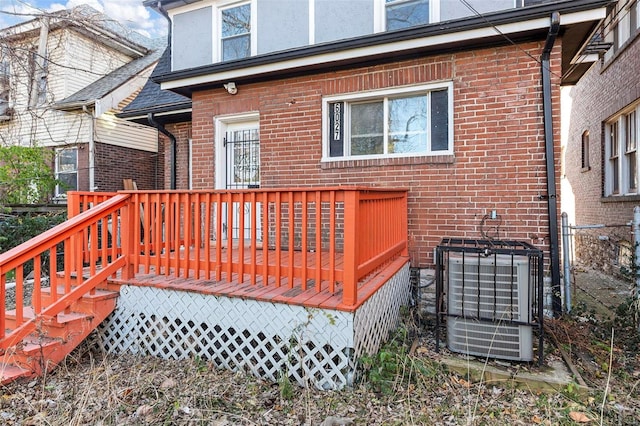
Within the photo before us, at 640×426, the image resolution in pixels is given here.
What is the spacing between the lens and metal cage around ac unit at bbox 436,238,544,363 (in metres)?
3.17

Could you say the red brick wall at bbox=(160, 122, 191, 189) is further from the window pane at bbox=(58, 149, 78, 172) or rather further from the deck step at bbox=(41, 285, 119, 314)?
the deck step at bbox=(41, 285, 119, 314)

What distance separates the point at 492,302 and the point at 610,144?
653cm

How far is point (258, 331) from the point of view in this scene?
321 centimetres

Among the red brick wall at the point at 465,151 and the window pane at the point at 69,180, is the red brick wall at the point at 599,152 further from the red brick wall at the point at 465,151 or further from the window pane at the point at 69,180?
the window pane at the point at 69,180

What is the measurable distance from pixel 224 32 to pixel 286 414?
6.01 meters

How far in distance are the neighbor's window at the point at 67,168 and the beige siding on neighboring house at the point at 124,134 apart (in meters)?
0.96

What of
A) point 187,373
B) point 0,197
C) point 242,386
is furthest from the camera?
point 0,197

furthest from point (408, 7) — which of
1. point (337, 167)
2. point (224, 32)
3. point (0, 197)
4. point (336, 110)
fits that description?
point (0, 197)

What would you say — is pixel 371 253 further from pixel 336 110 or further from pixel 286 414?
pixel 336 110

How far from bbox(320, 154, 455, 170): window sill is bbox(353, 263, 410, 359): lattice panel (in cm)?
139

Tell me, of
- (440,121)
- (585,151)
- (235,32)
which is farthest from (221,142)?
(585,151)

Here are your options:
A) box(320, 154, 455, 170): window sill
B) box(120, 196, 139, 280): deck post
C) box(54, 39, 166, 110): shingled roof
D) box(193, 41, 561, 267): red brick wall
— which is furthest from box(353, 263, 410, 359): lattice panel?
box(54, 39, 166, 110): shingled roof

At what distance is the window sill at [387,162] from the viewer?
4.78 metres

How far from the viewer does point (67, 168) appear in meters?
10.5
